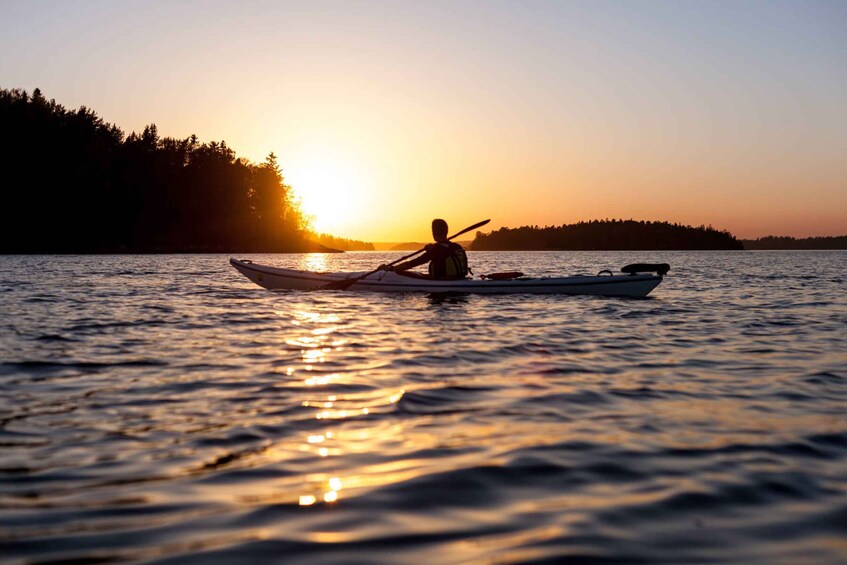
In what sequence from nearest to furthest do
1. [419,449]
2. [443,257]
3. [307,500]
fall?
[307,500] < [419,449] < [443,257]

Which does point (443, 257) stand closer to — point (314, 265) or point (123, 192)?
point (314, 265)

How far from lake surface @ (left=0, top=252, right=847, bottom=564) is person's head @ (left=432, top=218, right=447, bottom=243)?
612 cm

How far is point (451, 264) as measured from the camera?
1530cm

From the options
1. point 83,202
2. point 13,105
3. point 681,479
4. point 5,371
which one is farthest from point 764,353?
point 13,105

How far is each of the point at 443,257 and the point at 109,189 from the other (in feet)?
215

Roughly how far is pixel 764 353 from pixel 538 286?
7737 millimetres

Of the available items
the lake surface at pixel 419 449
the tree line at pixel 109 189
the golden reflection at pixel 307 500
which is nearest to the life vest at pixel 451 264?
the lake surface at pixel 419 449

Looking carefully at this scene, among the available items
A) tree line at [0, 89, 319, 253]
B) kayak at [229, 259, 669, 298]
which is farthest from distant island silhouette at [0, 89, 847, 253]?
kayak at [229, 259, 669, 298]

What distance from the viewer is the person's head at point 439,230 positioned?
50.1 feet

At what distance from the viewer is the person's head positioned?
15.3m

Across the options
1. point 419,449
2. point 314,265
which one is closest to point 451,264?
point 419,449

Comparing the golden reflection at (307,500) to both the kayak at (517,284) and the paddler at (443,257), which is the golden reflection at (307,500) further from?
the kayak at (517,284)

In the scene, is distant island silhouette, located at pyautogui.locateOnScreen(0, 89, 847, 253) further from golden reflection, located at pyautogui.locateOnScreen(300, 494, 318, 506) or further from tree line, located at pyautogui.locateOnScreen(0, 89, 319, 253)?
golden reflection, located at pyautogui.locateOnScreen(300, 494, 318, 506)

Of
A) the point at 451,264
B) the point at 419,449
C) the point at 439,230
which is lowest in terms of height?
the point at 419,449
